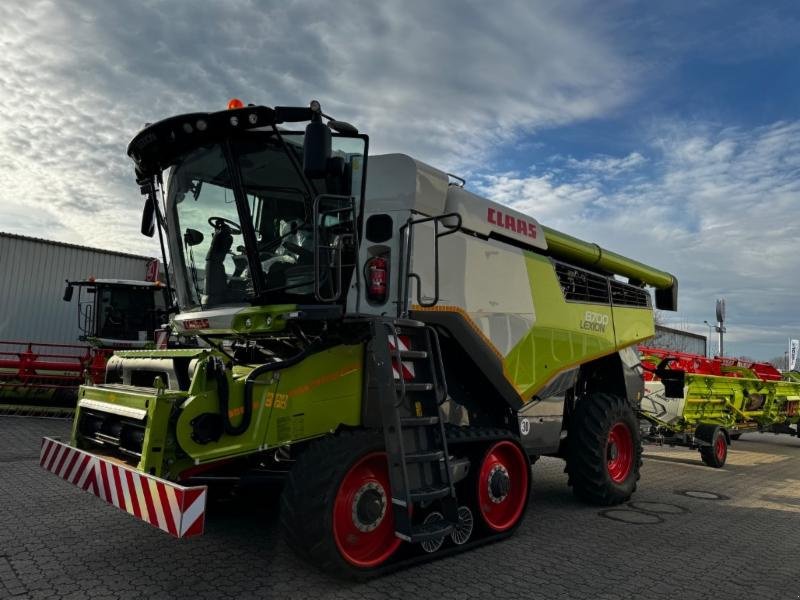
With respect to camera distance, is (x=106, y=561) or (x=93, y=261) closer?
(x=106, y=561)

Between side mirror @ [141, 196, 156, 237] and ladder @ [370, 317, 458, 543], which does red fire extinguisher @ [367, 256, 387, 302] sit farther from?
side mirror @ [141, 196, 156, 237]

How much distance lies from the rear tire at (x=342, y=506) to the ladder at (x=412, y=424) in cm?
19

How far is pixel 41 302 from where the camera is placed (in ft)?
53.5

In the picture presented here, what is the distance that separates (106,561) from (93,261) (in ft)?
49.2

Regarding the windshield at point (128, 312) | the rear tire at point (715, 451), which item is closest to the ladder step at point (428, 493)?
the rear tire at point (715, 451)

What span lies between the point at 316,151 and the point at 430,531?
2.56m

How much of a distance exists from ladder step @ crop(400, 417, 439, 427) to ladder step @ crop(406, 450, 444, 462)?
191mm

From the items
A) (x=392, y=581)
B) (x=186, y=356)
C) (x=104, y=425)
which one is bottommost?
(x=392, y=581)

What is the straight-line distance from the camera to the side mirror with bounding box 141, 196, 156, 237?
5121 mm

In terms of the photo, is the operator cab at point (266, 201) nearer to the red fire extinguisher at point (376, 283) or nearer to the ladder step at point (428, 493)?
the red fire extinguisher at point (376, 283)

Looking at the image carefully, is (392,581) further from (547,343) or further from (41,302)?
(41,302)

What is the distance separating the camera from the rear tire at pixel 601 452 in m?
6.27

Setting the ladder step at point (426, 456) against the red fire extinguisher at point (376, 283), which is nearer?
the ladder step at point (426, 456)

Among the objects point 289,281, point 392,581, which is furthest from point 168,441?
point 392,581
